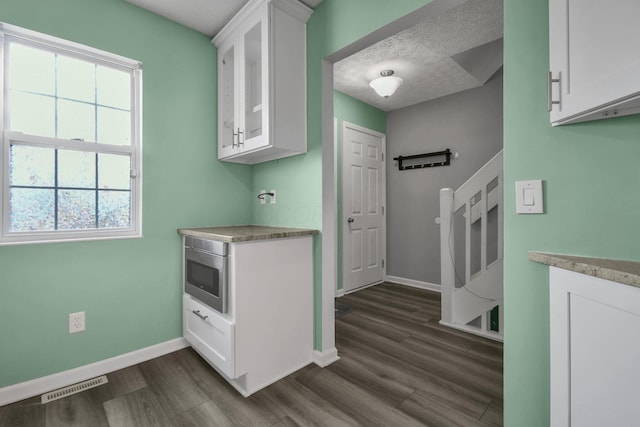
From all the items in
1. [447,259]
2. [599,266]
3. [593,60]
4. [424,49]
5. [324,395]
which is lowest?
[324,395]

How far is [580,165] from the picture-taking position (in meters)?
1.01

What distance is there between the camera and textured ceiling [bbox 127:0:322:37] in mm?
2039

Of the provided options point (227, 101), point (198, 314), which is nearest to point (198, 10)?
point (227, 101)

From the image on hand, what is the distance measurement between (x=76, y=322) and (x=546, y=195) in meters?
2.68

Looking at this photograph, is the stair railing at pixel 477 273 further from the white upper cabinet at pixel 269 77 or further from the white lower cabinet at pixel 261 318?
the white upper cabinet at pixel 269 77

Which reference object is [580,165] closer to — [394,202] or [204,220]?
[204,220]

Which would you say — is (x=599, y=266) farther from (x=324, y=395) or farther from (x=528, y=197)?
(x=324, y=395)

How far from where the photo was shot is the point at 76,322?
1.86 meters

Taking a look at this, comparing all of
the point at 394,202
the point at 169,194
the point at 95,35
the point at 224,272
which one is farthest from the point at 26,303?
the point at 394,202

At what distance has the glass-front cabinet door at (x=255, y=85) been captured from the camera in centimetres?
192

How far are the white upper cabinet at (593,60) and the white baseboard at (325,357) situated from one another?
1.87 metres

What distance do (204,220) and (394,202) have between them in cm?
276

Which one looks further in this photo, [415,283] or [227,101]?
[415,283]

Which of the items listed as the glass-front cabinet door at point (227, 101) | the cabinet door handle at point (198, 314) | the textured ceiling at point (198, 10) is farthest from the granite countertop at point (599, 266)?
the textured ceiling at point (198, 10)
